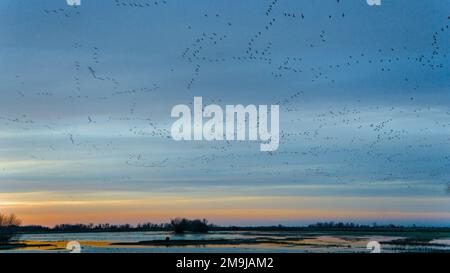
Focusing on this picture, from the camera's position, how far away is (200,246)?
873 inches

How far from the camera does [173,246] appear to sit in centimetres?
2219

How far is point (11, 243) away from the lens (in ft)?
73.0
